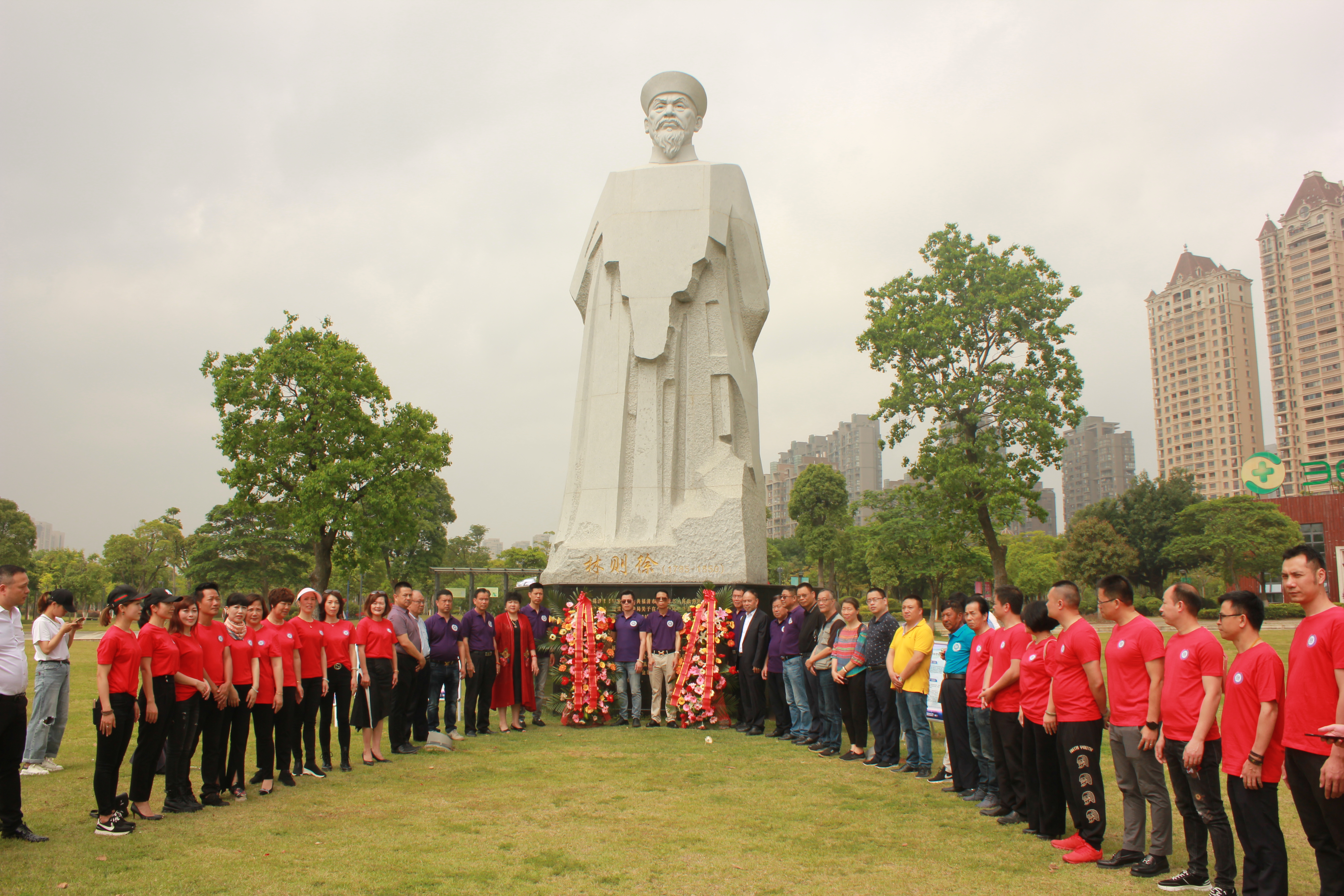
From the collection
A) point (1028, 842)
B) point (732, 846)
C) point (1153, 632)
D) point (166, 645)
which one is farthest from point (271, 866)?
point (1153, 632)

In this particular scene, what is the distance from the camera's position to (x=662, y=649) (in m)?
9.96

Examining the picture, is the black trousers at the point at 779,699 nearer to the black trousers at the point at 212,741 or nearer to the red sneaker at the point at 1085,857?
the red sneaker at the point at 1085,857

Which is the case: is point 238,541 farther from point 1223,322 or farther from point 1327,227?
point 1223,322

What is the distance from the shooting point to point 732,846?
5070 mm

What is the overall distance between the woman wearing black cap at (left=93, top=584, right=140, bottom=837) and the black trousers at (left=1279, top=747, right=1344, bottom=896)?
5991mm

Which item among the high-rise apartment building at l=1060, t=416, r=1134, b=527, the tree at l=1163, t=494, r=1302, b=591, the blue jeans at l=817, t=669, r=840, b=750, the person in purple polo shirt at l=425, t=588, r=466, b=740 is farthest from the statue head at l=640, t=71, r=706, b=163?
the high-rise apartment building at l=1060, t=416, r=1134, b=527

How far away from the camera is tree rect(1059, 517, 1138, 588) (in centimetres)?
4181

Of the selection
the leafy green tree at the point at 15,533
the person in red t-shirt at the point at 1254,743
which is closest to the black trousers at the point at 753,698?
the person in red t-shirt at the point at 1254,743

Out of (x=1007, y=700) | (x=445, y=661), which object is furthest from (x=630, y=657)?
(x=1007, y=700)

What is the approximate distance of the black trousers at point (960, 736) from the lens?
6414 millimetres

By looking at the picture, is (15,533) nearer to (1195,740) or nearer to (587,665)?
(587,665)

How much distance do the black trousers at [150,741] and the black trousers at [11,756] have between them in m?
0.60

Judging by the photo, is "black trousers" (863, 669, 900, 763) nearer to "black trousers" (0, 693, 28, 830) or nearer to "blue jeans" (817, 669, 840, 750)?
"blue jeans" (817, 669, 840, 750)

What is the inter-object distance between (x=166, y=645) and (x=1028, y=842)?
5.37 meters
